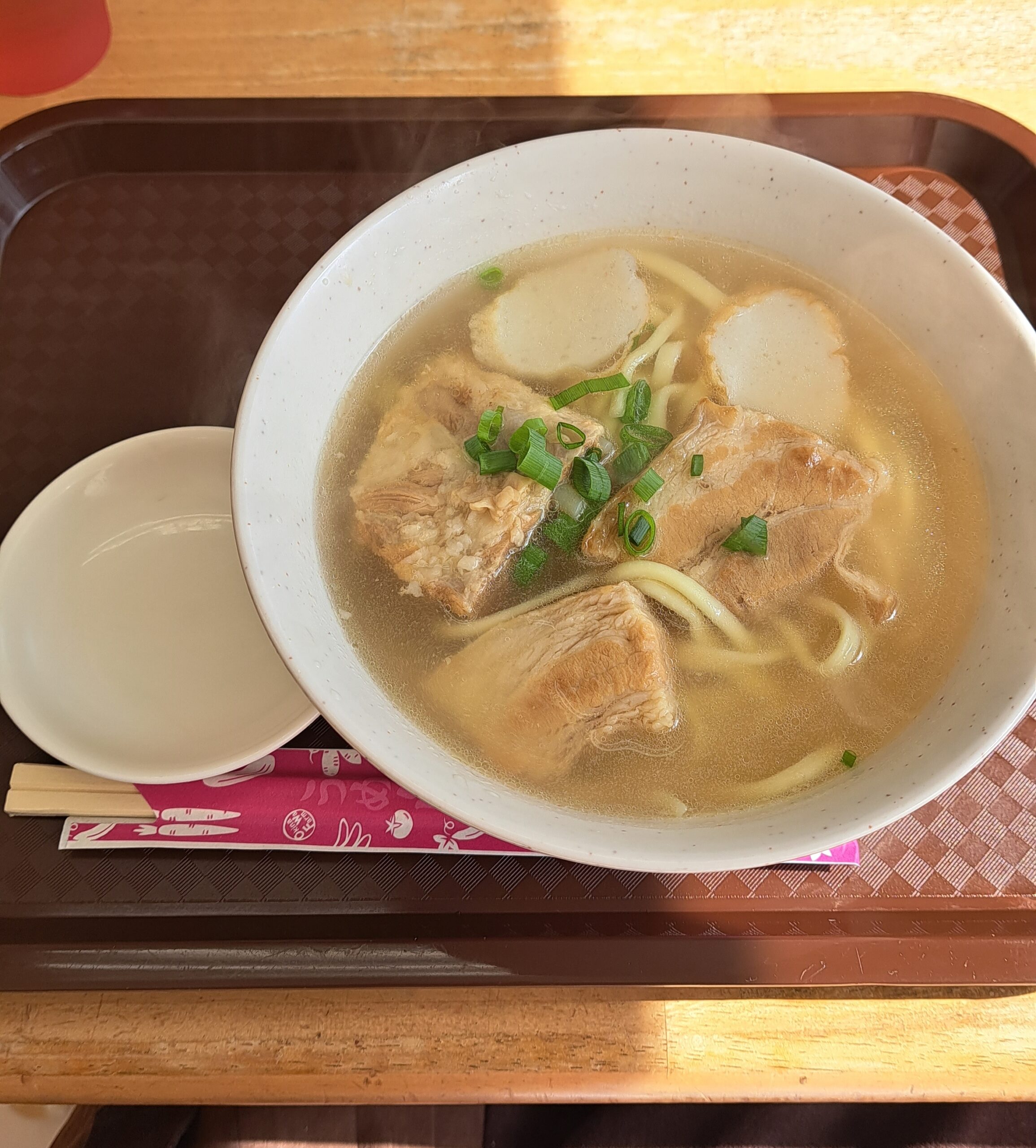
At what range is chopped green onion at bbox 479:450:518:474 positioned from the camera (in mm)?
1651

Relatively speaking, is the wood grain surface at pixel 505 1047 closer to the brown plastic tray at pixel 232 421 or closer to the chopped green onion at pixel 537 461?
the brown plastic tray at pixel 232 421

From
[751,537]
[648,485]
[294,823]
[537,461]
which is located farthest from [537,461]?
[294,823]

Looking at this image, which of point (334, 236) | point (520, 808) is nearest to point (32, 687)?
point (520, 808)

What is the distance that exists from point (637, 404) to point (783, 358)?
0.33 m

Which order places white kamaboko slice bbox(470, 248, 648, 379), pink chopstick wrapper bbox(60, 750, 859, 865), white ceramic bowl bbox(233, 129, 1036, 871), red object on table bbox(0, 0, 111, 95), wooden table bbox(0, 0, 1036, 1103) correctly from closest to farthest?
white ceramic bowl bbox(233, 129, 1036, 871) < wooden table bbox(0, 0, 1036, 1103) < pink chopstick wrapper bbox(60, 750, 859, 865) < white kamaboko slice bbox(470, 248, 648, 379) < red object on table bbox(0, 0, 111, 95)

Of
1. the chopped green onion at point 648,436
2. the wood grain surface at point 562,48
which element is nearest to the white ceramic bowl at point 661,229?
the chopped green onion at point 648,436

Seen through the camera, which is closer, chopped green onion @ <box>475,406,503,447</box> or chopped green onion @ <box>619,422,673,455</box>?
chopped green onion @ <box>475,406,503,447</box>

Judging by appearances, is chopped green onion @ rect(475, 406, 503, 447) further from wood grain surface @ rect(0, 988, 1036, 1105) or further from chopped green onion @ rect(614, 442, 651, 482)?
wood grain surface @ rect(0, 988, 1036, 1105)

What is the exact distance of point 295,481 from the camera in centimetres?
161

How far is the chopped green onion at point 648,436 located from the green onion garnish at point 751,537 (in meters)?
0.24

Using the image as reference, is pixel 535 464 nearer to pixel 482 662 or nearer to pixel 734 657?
pixel 482 662

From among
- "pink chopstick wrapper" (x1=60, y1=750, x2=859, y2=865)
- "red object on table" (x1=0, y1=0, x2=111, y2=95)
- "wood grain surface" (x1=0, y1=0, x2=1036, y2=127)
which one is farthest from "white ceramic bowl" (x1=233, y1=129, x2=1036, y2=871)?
"red object on table" (x1=0, y1=0, x2=111, y2=95)

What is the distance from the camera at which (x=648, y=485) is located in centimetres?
163

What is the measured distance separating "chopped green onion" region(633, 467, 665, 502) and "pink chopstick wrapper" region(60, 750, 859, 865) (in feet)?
2.27
